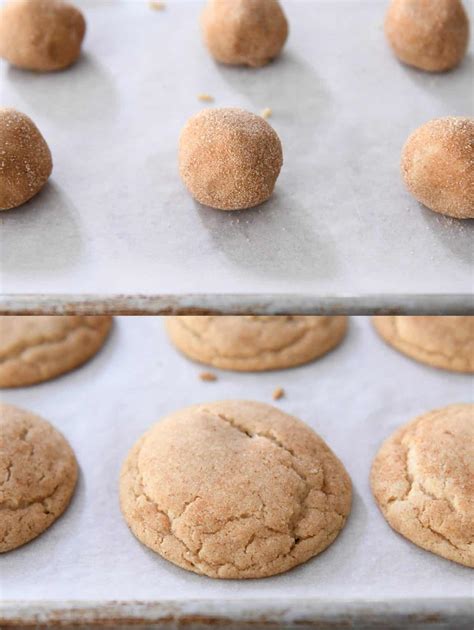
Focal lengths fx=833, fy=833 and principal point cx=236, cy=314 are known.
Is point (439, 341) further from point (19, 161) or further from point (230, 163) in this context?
point (19, 161)

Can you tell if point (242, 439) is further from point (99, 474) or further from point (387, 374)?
point (387, 374)

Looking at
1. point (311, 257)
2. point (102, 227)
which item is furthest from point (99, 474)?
point (311, 257)

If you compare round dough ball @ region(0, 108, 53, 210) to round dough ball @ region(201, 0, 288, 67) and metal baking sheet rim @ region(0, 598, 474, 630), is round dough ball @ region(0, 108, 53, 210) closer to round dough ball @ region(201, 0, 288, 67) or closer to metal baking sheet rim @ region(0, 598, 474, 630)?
round dough ball @ region(201, 0, 288, 67)

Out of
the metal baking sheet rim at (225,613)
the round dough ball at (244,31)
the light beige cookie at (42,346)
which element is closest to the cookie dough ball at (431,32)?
the round dough ball at (244,31)

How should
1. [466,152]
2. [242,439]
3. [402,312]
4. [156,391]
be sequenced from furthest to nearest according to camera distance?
[156,391] → [242,439] → [466,152] → [402,312]

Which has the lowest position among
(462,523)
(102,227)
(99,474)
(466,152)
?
(99,474)

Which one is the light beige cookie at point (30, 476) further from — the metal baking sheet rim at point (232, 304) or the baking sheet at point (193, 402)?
the metal baking sheet rim at point (232, 304)
